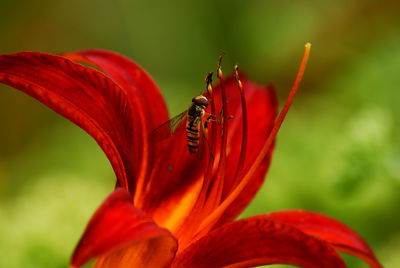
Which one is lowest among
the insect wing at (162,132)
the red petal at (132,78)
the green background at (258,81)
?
the green background at (258,81)

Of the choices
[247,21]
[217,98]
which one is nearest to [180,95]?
[247,21]

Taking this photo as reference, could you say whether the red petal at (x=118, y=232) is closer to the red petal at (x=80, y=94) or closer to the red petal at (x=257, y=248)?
the red petal at (x=257, y=248)

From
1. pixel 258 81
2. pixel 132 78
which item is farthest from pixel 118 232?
pixel 258 81

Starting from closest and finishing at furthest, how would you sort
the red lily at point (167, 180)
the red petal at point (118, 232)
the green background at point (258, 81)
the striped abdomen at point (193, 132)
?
the red petal at point (118, 232) → the red lily at point (167, 180) → the striped abdomen at point (193, 132) → the green background at point (258, 81)

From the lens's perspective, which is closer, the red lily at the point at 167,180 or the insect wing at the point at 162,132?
the red lily at the point at 167,180

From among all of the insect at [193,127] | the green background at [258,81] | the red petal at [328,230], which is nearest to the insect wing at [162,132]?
the insect at [193,127]

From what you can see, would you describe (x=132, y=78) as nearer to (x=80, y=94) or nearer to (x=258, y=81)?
(x=80, y=94)
